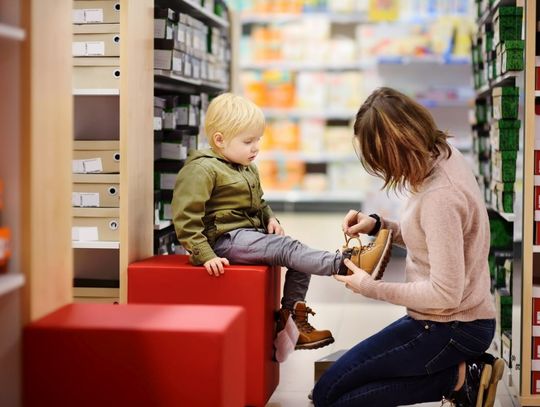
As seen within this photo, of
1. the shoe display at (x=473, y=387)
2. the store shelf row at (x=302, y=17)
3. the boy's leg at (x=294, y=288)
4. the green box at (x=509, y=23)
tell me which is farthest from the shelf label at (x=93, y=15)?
the store shelf row at (x=302, y=17)

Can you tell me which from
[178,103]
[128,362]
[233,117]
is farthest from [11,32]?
[178,103]

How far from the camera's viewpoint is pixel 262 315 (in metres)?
3.42

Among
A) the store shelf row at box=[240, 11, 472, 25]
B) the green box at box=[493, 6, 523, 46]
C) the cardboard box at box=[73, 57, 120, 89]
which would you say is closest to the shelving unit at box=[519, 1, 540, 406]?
the green box at box=[493, 6, 523, 46]

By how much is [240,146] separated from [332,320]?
2004 millimetres

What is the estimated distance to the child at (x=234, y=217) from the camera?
3.52m

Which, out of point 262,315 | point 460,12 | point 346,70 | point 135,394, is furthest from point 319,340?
point 346,70

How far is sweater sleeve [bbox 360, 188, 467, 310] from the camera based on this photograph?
2.91 metres

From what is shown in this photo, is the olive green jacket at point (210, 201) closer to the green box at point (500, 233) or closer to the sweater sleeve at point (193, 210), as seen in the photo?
the sweater sleeve at point (193, 210)

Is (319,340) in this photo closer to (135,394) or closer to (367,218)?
(367,218)

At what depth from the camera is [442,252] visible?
2.90 m

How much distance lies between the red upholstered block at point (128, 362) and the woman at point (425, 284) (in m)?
0.75

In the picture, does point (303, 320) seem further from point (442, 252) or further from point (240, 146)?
point (442, 252)

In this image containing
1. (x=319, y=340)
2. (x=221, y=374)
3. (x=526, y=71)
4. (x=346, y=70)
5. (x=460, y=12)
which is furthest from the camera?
(x=346, y=70)

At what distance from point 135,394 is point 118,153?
1634 millimetres
